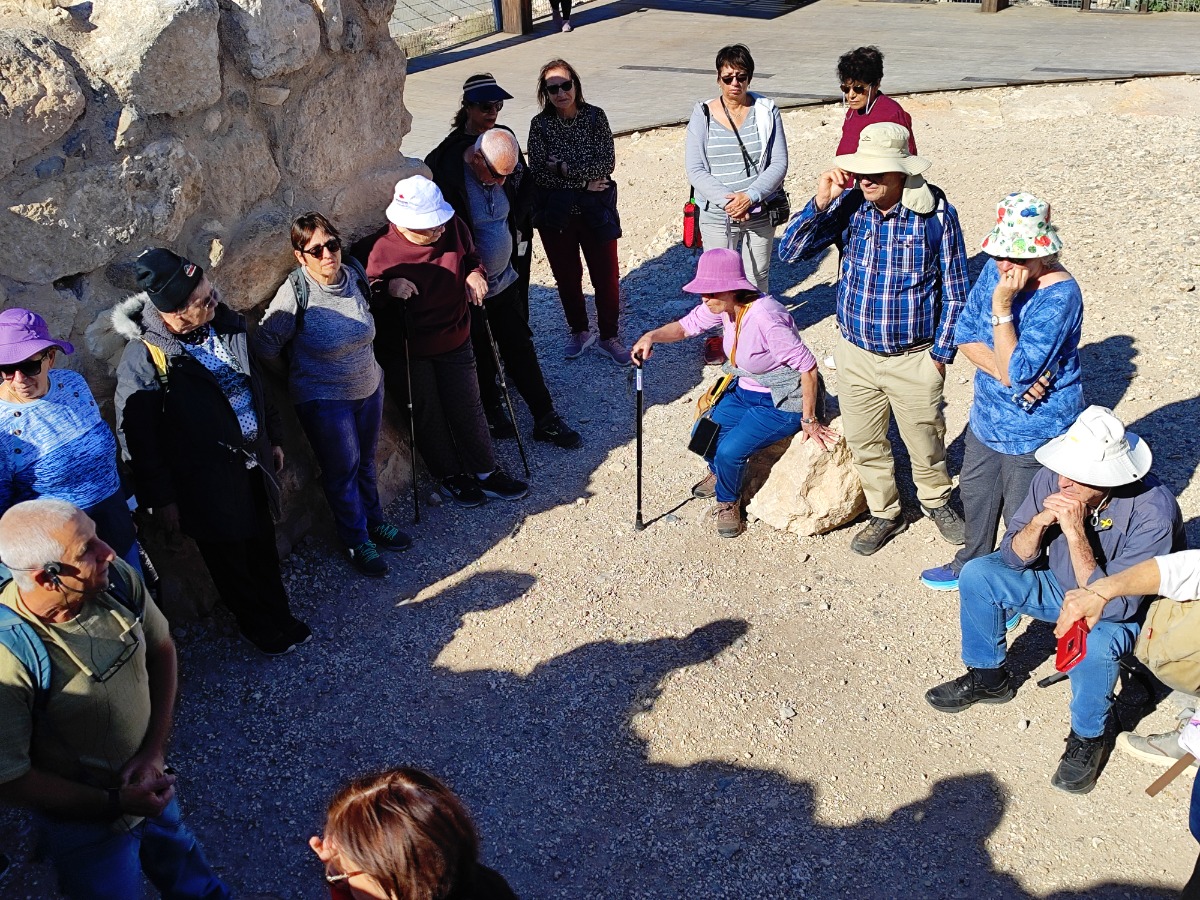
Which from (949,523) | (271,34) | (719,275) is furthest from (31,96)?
(949,523)

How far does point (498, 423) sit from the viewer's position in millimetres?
6805

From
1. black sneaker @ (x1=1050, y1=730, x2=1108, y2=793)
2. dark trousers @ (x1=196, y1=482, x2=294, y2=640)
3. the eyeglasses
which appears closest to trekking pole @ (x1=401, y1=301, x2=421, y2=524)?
dark trousers @ (x1=196, y1=482, x2=294, y2=640)

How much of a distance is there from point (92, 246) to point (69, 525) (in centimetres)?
198

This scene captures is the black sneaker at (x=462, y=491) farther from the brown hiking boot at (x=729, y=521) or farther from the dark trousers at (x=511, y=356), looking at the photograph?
the brown hiking boot at (x=729, y=521)

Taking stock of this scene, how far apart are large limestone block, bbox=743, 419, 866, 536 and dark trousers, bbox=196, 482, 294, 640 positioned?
8.04 feet

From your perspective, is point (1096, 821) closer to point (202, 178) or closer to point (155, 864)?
point (155, 864)

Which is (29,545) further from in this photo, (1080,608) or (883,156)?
(883,156)

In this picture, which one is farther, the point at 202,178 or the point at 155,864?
the point at 202,178

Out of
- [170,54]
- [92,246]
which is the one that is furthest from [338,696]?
[170,54]

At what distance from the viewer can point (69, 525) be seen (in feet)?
9.85

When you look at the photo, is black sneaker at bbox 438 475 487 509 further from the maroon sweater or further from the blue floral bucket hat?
the blue floral bucket hat

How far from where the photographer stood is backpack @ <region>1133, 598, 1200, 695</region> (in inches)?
148

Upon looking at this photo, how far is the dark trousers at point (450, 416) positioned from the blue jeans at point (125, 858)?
9.30ft

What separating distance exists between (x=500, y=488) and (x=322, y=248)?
5.92 ft
